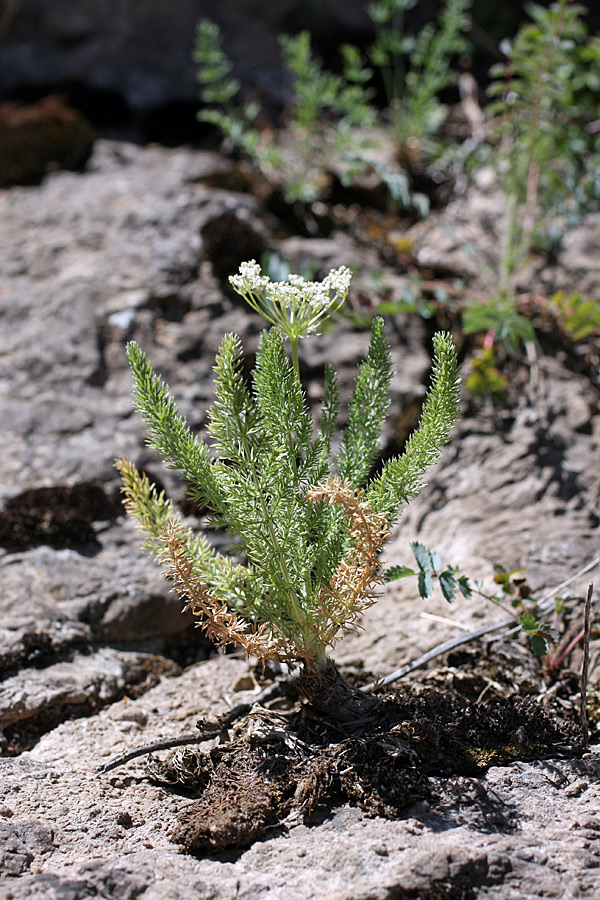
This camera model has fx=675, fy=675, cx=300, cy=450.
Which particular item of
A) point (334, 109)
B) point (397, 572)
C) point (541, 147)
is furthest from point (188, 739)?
point (334, 109)

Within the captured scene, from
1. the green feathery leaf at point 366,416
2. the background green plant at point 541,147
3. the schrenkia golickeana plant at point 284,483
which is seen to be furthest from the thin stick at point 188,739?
the background green plant at point 541,147

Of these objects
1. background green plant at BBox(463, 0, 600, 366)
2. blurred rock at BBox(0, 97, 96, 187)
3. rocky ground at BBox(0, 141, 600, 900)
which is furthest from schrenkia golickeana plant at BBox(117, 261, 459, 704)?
blurred rock at BBox(0, 97, 96, 187)

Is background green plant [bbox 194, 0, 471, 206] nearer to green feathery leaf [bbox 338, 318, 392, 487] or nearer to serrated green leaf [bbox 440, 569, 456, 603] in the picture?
green feathery leaf [bbox 338, 318, 392, 487]

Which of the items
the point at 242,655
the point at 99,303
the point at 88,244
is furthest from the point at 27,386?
the point at 242,655

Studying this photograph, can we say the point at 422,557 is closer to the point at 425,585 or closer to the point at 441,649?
the point at 425,585

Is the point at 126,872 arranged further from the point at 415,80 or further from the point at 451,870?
the point at 415,80

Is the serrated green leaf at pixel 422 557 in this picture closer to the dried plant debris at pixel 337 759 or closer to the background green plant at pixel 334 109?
the dried plant debris at pixel 337 759

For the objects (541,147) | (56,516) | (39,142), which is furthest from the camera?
(39,142)
